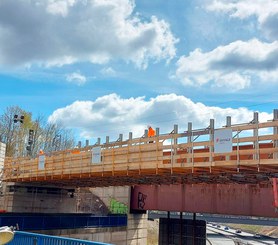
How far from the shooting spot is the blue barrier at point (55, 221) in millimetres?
24014

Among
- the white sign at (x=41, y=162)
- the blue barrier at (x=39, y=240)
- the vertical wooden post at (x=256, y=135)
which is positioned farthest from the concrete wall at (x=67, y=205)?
the vertical wooden post at (x=256, y=135)

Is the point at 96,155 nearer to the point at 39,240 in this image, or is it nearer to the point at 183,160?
the point at 183,160

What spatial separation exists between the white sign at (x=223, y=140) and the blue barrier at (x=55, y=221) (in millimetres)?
15721

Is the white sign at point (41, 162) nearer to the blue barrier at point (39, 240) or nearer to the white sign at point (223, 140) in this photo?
the blue barrier at point (39, 240)

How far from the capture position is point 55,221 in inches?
1064

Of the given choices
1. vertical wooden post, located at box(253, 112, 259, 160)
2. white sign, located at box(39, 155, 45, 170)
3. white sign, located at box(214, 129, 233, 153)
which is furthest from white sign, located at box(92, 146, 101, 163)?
vertical wooden post, located at box(253, 112, 259, 160)

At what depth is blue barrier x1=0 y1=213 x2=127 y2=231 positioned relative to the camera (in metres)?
24.0

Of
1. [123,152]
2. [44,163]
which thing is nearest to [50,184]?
[44,163]

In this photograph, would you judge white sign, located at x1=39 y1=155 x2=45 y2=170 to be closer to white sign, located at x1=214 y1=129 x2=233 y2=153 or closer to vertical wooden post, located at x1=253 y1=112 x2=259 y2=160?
white sign, located at x1=214 y1=129 x2=233 y2=153

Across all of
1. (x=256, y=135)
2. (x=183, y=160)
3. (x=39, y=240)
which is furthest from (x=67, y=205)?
(x=256, y=135)

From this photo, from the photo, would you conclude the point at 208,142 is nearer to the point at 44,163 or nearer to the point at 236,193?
the point at 236,193

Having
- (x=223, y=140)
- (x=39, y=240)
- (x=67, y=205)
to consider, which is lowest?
(x=67, y=205)

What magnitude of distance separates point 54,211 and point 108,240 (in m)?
6.19

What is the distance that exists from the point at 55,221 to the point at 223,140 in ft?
Result: 57.8
